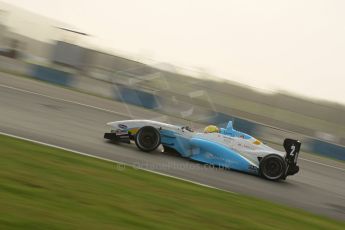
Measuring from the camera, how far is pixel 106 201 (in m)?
5.74

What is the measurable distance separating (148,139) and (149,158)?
21.6 inches

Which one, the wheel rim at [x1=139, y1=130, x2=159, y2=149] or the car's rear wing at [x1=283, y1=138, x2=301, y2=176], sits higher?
the car's rear wing at [x1=283, y1=138, x2=301, y2=176]

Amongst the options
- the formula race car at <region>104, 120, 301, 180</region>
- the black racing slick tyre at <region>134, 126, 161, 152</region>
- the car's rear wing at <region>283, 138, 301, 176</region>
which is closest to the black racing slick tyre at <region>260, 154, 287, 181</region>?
the formula race car at <region>104, 120, 301, 180</region>

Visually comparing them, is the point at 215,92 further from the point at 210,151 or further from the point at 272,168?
the point at 210,151

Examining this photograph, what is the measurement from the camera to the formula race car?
948cm

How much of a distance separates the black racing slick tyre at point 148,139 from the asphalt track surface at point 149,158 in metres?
0.15

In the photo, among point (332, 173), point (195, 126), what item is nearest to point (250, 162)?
point (195, 126)

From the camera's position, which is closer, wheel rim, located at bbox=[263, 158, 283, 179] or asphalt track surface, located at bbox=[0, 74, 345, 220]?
asphalt track surface, located at bbox=[0, 74, 345, 220]

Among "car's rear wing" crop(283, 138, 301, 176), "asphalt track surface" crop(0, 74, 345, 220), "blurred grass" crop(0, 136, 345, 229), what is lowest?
"blurred grass" crop(0, 136, 345, 229)

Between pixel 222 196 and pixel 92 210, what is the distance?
2566 millimetres

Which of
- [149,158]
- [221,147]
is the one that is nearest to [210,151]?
[221,147]

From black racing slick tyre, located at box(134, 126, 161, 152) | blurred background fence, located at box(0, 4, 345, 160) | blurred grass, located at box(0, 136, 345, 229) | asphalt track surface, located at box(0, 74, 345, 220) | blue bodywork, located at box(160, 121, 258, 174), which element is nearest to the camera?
blurred grass, located at box(0, 136, 345, 229)

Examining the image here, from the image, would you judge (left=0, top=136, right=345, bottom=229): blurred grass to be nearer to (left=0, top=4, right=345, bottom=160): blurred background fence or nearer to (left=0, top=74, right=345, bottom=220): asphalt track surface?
(left=0, top=74, right=345, bottom=220): asphalt track surface

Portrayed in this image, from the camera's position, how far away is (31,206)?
5.00 m
